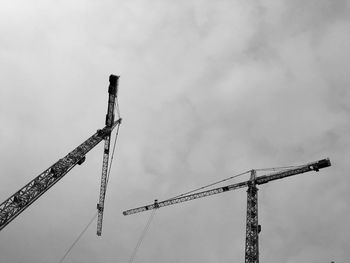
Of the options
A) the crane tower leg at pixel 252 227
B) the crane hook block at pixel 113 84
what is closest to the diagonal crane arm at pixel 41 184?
the crane hook block at pixel 113 84

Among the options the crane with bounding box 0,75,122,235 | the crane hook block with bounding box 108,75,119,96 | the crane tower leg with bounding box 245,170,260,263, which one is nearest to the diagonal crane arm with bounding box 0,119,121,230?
the crane with bounding box 0,75,122,235

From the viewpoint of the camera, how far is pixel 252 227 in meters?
52.0

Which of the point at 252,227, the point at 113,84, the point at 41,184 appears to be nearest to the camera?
the point at 41,184

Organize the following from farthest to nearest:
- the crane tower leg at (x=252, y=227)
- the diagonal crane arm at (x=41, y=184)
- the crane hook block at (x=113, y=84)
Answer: the crane tower leg at (x=252, y=227), the crane hook block at (x=113, y=84), the diagonal crane arm at (x=41, y=184)

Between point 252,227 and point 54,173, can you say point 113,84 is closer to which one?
point 54,173

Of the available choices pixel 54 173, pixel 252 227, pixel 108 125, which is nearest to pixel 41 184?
pixel 54 173

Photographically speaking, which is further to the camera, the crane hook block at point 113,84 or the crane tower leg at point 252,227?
the crane tower leg at point 252,227

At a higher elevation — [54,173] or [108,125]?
[108,125]

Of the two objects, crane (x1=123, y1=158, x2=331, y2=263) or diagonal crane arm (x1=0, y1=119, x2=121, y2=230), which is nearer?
A: diagonal crane arm (x1=0, y1=119, x2=121, y2=230)

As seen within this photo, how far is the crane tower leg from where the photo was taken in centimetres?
4789

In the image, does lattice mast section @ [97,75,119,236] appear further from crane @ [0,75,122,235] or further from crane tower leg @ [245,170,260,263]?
crane tower leg @ [245,170,260,263]

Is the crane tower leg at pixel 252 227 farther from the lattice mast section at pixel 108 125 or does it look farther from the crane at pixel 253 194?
the lattice mast section at pixel 108 125

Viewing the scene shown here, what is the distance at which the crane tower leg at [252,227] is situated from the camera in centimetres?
4789

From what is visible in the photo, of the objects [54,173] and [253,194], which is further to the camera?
[253,194]
